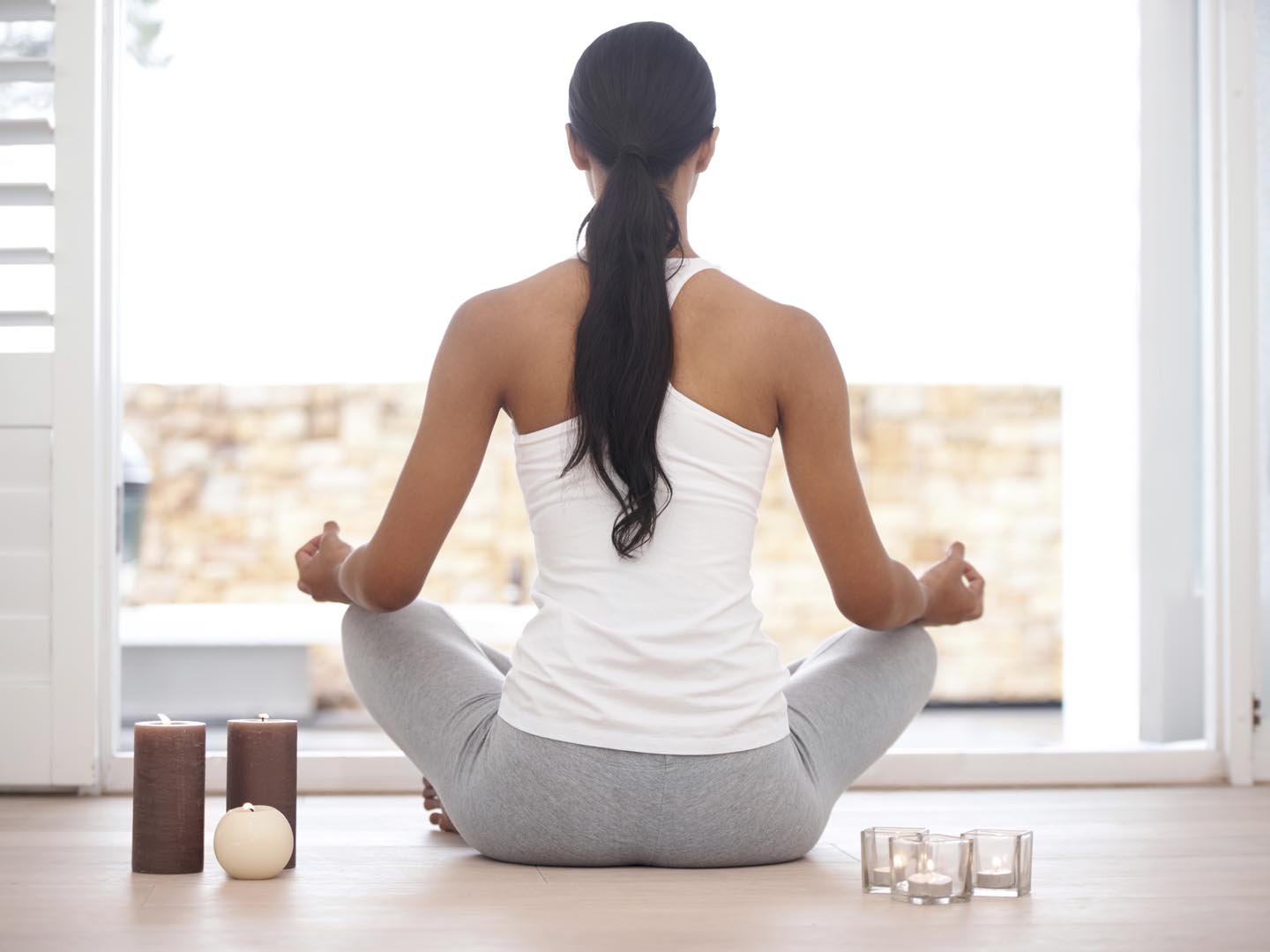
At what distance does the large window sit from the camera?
11.5 ft

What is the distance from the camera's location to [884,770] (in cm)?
233

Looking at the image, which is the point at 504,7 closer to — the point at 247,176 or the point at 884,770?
the point at 247,176

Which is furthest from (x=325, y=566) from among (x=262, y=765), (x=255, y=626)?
(x=255, y=626)

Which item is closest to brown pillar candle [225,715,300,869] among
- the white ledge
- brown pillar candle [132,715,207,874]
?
brown pillar candle [132,715,207,874]

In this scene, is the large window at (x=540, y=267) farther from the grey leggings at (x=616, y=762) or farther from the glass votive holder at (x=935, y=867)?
the glass votive holder at (x=935, y=867)

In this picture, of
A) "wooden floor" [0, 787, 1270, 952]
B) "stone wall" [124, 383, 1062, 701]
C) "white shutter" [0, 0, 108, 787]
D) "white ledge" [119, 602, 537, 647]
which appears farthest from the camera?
"stone wall" [124, 383, 1062, 701]

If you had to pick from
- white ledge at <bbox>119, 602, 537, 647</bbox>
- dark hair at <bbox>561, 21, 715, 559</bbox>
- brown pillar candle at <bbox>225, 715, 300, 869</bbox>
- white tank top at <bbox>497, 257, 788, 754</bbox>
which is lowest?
white ledge at <bbox>119, 602, 537, 647</bbox>

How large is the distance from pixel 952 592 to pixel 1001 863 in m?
0.41

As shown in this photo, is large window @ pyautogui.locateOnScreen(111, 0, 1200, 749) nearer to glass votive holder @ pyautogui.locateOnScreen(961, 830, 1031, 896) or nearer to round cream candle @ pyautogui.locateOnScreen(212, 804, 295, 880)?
glass votive holder @ pyautogui.locateOnScreen(961, 830, 1031, 896)

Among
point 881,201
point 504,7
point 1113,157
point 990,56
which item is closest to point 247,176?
point 504,7

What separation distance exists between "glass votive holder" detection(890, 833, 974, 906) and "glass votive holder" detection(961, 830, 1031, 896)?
30 mm

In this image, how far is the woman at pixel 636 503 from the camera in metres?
1.38

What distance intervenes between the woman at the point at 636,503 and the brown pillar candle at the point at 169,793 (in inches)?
9.4

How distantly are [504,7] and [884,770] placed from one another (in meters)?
2.70
